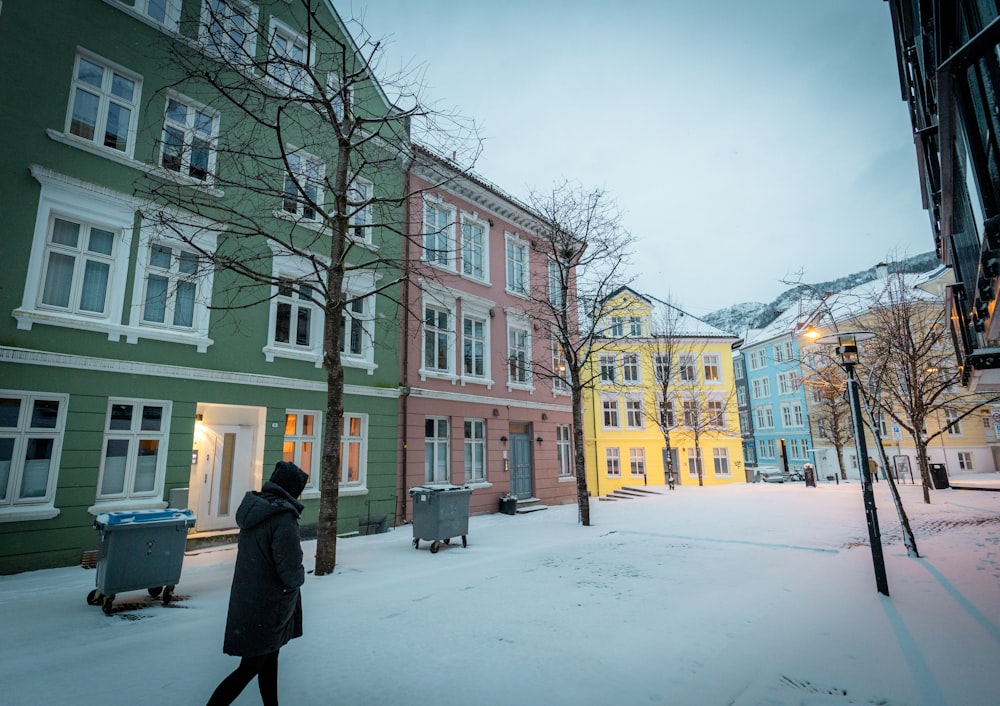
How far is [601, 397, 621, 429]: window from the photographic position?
32188 mm

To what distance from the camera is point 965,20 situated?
4.01m

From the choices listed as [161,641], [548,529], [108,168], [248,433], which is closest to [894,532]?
[548,529]

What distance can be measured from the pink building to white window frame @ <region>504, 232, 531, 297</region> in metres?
0.05

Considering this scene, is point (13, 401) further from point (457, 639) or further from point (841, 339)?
point (841, 339)

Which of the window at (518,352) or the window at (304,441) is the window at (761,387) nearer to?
the window at (518,352)

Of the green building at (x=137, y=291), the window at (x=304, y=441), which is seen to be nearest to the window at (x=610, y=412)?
the green building at (x=137, y=291)

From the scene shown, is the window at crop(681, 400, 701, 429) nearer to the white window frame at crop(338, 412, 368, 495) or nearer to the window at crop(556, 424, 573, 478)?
the window at crop(556, 424, 573, 478)

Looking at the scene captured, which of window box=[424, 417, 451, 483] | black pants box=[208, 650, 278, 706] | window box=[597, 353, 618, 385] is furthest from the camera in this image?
window box=[597, 353, 618, 385]

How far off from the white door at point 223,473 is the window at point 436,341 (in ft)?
19.9

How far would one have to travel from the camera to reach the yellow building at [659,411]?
30.9 m

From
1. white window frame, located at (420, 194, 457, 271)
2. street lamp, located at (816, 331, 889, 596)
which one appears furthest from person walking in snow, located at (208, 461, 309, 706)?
white window frame, located at (420, 194, 457, 271)

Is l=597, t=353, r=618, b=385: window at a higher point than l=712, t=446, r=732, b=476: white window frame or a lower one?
higher

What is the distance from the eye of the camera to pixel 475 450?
16969mm

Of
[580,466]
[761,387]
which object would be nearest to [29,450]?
[580,466]
